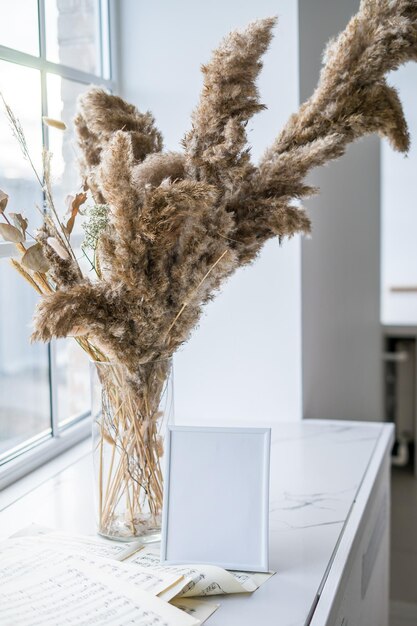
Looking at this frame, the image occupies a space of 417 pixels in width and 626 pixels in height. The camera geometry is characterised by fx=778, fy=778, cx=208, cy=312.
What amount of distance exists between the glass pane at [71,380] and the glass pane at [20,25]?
624 mm

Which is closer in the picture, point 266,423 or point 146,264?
point 146,264

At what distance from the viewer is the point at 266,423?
71.9 inches

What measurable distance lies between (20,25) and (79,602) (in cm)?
111

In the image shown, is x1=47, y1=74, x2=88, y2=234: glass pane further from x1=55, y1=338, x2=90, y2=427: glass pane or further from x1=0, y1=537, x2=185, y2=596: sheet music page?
x1=0, y1=537, x2=185, y2=596: sheet music page

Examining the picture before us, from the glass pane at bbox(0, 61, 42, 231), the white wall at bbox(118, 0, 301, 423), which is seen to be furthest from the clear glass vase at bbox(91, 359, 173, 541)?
the white wall at bbox(118, 0, 301, 423)

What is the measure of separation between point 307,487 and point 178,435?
39 cm

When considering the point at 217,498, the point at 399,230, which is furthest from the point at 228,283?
the point at 399,230

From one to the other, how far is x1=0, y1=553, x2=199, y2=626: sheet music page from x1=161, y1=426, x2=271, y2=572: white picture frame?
13 cm

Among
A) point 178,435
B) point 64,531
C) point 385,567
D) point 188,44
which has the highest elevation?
point 188,44

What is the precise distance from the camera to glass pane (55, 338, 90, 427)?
1752mm

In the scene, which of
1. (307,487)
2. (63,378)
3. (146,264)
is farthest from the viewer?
(63,378)

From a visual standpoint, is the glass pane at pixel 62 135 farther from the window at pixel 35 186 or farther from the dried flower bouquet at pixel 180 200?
the dried flower bouquet at pixel 180 200

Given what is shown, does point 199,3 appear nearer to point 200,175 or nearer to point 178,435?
point 200,175

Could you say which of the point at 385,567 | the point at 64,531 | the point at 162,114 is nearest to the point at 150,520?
the point at 64,531
